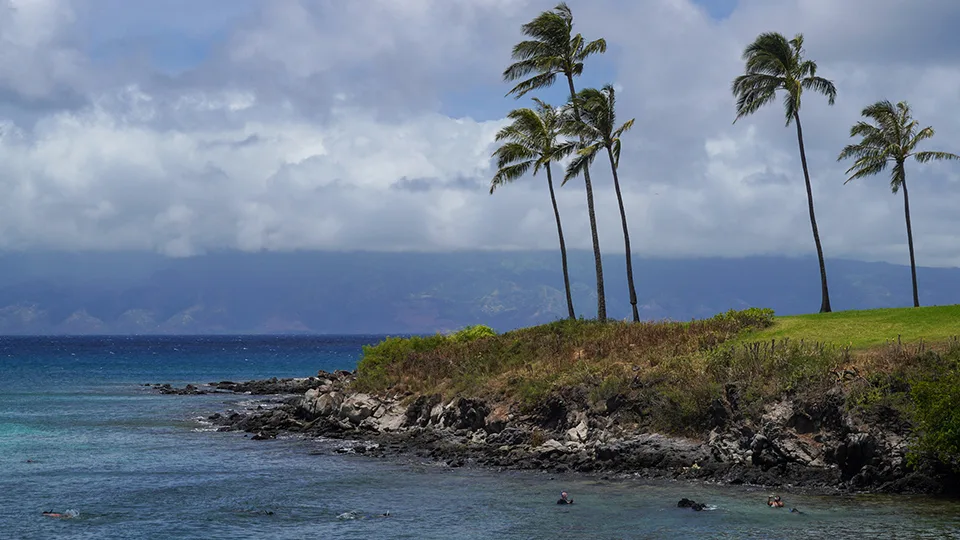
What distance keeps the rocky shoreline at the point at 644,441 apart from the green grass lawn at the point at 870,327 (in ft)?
25.9

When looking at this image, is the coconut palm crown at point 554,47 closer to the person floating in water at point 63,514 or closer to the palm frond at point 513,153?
the palm frond at point 513,153

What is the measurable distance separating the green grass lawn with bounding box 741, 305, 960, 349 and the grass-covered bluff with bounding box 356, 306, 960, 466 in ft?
0.21

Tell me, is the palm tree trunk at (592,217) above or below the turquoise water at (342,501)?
above

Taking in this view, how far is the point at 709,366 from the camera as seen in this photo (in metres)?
35.0

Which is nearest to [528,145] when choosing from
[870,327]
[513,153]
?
[513,153]

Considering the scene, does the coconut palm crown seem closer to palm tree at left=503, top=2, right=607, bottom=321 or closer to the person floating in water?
palm tree at left=503, top=2, right=607, bottom=321

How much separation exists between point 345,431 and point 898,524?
27.4 m

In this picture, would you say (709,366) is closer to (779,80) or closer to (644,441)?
(644,441)

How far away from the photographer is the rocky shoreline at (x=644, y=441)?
27438 millimetres

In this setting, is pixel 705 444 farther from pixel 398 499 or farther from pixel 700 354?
pixel 398 499

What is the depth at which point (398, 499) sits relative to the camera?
1077 inches

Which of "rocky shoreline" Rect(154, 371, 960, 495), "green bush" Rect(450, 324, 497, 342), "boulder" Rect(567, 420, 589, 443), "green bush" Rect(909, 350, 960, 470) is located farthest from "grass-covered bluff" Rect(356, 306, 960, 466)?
"green bush" Rect(450, 324, 497, 342)

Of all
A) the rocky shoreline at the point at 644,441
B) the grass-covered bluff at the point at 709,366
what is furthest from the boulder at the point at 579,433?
the grass-covered bluff at the point at 709,366

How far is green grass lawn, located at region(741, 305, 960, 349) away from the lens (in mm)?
36188
